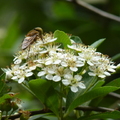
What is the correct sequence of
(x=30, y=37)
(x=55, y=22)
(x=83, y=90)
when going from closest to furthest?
(x=83, y=90) → (x=30, y=37) → (x=55, y=22)

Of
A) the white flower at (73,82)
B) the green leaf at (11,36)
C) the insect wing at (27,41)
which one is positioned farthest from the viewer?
the green leaf at (11,36)

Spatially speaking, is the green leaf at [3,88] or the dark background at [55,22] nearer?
the green leaf at [3,88]

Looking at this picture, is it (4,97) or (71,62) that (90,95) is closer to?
(71,62)

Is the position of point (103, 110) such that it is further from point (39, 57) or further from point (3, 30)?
point (3, 30)

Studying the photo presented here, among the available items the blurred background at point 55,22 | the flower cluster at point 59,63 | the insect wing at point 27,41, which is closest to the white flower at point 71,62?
the flower cluster at point 59,63

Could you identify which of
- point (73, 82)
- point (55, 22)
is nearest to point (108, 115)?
point (73, 82)

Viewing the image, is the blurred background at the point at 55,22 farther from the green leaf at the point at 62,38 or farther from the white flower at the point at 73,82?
the white flower at the point at 73,82

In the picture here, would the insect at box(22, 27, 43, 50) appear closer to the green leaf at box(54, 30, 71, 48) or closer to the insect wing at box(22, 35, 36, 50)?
the insect wing at box(22, 35, 36, 50)
